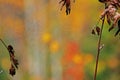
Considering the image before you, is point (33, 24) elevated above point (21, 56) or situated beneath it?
elevated above

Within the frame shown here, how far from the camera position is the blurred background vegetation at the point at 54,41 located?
8.40 feet

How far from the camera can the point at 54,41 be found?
8.61 feet

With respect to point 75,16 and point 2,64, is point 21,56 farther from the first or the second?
point 75,16

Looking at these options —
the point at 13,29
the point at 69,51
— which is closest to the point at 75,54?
the point at 69,51

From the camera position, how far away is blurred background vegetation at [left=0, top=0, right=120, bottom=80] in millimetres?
2561

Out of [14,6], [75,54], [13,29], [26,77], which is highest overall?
[14,6]

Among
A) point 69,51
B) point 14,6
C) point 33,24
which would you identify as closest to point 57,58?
point 69,51

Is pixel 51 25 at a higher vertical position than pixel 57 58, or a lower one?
higher

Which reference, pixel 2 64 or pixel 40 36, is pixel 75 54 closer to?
pixel 40 36

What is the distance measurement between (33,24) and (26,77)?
38cm

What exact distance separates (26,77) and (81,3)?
0.65 meters

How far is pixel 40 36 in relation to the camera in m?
2.62

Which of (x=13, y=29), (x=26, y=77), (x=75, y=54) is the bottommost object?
(x=26, y=77)

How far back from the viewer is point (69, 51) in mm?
2615
